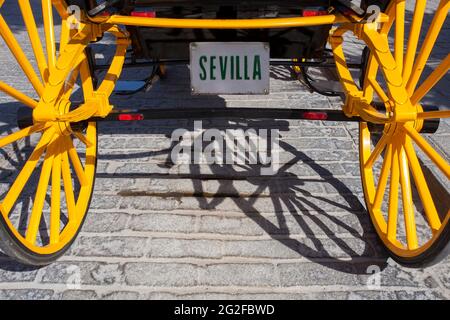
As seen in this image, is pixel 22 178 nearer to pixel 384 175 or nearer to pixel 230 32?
pixel 230 32

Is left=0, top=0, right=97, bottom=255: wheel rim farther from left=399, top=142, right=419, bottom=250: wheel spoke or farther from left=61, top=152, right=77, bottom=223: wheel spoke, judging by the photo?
left=399, top=142, right=419, bottom=250: wheel spoke

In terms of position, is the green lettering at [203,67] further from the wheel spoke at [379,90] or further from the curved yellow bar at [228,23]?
the wheel spoke at [379,90]

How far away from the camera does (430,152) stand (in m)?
1.75

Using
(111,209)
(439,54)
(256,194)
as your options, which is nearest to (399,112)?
(256,194)

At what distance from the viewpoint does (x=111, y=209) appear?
2453 mm

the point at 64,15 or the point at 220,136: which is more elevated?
the point at 64,15

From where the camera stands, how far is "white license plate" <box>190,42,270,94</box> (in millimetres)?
1964

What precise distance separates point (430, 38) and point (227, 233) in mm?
1423

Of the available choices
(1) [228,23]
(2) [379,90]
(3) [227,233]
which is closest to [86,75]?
(1) [228,23]

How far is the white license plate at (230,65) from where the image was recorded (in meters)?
1.96

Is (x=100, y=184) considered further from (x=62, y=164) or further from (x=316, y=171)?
(x=316, y=171)

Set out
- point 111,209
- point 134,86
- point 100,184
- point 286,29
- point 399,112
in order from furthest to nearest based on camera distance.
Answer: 1. point 134,86
2. point 100,184
3. point 111,209
4. point 286,29
5. point 399,112

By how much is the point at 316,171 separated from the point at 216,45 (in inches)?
49.2

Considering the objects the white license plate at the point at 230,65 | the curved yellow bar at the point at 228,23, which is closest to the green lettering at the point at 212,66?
the white license plate at the point at 230,65
